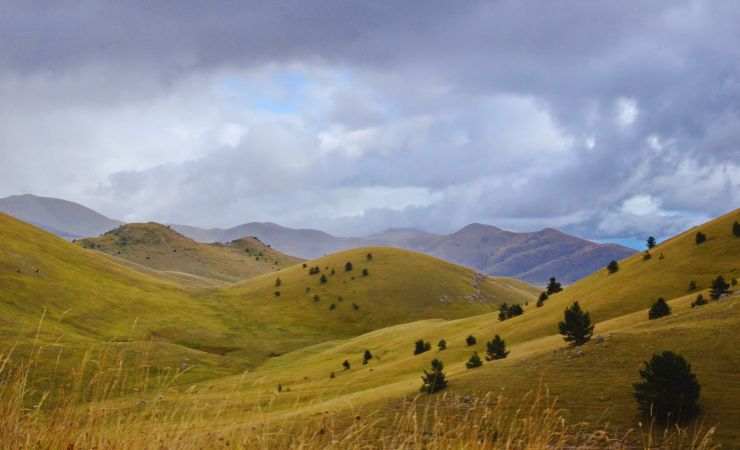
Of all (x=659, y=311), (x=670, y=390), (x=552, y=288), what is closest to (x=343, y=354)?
(x=552, y=288)

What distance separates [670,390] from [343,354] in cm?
6273

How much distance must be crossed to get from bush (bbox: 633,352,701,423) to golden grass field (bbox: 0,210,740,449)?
701 millimetres

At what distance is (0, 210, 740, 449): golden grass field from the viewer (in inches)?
353

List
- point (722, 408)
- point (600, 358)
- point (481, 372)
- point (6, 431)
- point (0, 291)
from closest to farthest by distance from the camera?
point (6, 431) < point (722, 408) < point (600, 358) < point (481, 372) < point (0, 291)

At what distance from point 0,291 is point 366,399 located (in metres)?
82.3

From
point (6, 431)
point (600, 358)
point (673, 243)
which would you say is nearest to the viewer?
point (6, 431)

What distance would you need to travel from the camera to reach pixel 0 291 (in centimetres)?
9100

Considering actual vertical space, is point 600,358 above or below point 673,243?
below

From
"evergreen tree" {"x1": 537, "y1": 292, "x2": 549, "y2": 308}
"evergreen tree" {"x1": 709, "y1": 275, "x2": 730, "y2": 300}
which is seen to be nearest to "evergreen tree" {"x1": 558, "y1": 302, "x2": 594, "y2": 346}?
"evergreen tree" {"x1": 709, "y1": 275, "x2": 730, "y2": 300}

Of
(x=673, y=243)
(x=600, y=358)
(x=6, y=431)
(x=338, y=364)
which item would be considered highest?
(x=673, y=243)

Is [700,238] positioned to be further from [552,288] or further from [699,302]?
[699,302]

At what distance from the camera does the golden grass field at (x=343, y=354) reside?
897 cm

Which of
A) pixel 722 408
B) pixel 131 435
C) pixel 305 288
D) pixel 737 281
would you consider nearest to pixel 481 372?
pixel 722 408

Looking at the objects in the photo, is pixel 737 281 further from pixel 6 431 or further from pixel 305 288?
pixel 305 288
